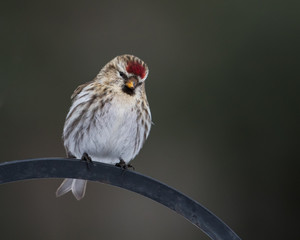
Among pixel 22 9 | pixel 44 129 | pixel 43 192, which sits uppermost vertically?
pixel 22 9

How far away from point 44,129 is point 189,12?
3.76 ft

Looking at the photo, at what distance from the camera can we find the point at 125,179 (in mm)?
1689

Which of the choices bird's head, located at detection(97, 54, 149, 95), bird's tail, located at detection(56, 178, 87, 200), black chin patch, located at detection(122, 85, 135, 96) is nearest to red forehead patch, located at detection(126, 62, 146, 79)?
bird's head, located at detection(97, 54, 149, 95)

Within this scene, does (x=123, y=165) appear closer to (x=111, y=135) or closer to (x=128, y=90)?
(x=111, y=135)

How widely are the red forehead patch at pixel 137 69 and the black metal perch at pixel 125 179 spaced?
1.81ft

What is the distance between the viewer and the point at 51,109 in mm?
3590

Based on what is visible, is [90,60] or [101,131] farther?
[90,60]

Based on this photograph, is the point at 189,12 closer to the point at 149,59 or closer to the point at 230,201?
the point at 149,59

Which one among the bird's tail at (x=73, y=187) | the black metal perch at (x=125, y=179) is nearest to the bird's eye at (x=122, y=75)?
the bird's tail at (x=73, y=187)

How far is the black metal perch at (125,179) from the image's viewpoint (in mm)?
1532

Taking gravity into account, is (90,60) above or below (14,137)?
above

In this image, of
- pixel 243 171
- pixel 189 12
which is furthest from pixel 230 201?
pixel 189 12

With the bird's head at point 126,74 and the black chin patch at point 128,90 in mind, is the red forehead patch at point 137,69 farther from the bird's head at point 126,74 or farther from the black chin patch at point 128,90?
the black chin patch at point 128,90

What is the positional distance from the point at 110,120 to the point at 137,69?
0.74 feet
